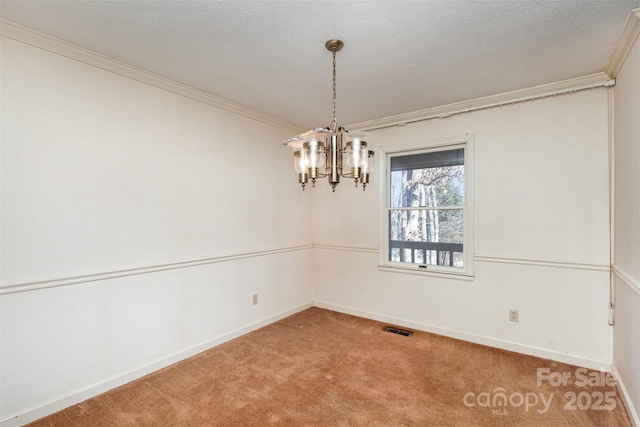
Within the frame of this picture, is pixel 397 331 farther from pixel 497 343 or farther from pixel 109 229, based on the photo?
pixel 109 229

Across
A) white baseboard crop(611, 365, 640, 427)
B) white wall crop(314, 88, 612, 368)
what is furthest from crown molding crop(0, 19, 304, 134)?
white baseboard crop(611, 365, 640, 427)

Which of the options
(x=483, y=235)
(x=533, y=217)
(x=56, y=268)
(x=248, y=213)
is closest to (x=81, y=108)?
(x=56, y=268)

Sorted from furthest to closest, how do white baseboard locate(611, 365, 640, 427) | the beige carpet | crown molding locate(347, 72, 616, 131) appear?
crown molding locate(347, 72, 616, 131) → the beige carpet → white baseboard locate(611, 365, 640, 427)

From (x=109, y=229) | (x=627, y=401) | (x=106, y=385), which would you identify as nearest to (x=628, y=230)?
(x=627, y=401)

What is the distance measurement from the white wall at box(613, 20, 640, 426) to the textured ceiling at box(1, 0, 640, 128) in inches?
13.9

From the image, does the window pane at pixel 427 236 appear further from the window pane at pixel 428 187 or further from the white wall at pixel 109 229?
the white wall at pixel 109 229

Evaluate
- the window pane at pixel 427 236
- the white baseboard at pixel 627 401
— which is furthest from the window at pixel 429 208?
the white baseboard at pixel 627 401

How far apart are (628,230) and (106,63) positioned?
3945 mm

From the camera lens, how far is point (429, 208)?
11.5 ft

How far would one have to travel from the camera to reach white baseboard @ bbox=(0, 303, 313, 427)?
1957 millimetres

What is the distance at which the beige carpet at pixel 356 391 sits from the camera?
1995 mm

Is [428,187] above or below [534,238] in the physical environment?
above

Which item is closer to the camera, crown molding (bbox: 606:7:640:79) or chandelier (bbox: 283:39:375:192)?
crown molding (bbox: 606:7:640:79)

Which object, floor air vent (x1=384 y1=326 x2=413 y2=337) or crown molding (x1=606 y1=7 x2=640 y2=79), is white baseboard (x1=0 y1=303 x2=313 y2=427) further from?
crown molding (x1=606 y1=7 x2=640 y2=79)
